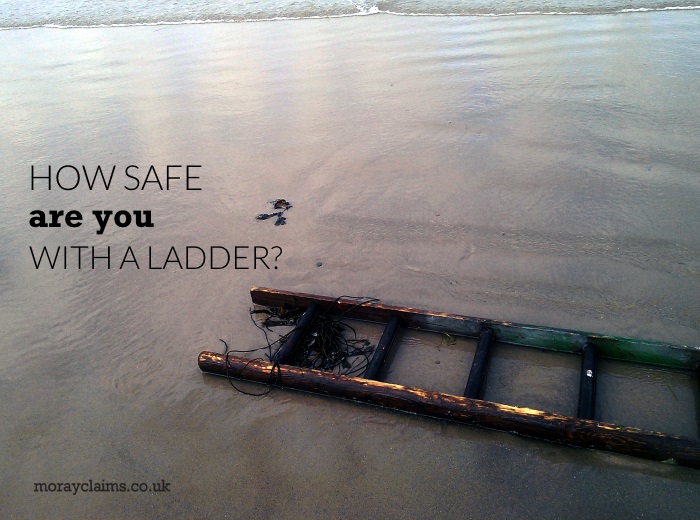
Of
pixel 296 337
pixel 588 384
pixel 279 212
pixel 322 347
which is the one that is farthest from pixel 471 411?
pixel 279 212

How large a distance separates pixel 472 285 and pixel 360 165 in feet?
6.36

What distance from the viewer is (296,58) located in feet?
26.2

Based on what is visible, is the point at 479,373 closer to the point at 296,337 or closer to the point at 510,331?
the point at 510,331

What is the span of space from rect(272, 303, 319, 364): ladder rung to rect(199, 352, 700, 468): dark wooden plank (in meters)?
0.12

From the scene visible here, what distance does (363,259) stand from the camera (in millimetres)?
4133

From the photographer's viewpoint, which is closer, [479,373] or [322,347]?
[479,373]

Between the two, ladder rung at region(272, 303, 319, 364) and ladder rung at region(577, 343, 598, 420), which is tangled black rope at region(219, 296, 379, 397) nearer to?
ladder rung at region(272, 303, 319, 364)

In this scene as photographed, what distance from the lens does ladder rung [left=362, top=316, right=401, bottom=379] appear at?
312 centimetres

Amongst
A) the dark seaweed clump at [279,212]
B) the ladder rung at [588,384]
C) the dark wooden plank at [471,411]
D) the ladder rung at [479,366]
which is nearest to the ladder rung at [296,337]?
the dark wooden plank at [471,411]

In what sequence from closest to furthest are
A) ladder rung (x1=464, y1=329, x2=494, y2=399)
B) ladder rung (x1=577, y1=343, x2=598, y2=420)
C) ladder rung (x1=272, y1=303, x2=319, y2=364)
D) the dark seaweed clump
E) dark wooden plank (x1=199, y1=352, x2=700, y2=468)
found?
1. dark wooden plank (x1=199, y1=352, x2=700, y2=468)
2. ladder rung (x1=577, y1=343, x2=598, y2=420)
3. ladder rung (x1=464, y1=329, x2=494, y2=399)
4. ladder rung (x1=272, y1=303, x2=319, y2=364)
5. the dark seaweed clump

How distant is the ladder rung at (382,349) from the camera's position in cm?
312

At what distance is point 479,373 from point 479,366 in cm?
5

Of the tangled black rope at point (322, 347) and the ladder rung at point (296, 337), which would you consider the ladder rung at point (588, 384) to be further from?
the ladder rung at point (296, 337)

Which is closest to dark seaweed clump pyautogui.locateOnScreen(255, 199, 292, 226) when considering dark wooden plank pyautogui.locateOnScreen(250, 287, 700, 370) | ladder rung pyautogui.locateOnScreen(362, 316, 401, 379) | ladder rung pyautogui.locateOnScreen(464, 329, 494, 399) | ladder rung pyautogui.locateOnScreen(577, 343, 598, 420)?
dark wooden plank pyautogui.locateOnScreen(250, 287, 700, 370)
